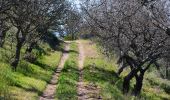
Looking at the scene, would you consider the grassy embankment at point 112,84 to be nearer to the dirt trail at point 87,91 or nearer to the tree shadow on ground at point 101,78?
the tree shadow on ground at point 101,78

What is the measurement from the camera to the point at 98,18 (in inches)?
1106

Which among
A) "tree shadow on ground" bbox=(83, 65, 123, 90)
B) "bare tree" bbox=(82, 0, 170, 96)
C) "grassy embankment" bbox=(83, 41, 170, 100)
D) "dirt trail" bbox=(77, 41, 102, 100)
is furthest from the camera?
"tree shadow on ground" bbox=(83, 65, 123, 90)

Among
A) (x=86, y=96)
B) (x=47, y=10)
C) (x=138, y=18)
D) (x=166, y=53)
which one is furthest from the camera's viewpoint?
(x=47, y=10)

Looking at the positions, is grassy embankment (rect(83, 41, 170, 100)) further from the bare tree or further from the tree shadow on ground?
the bare tree

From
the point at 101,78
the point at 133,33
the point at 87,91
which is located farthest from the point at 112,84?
the point at 133,33

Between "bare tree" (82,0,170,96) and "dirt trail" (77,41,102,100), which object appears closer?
"dirt trail" (77,41,102,100)

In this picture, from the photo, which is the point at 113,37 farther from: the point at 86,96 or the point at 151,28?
the point at 86,96

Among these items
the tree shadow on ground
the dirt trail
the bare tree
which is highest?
the bare tree

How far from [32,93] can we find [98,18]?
8.69m

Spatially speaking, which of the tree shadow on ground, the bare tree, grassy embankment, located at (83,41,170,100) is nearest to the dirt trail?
grassy embankment, located at (83,41,170,100)

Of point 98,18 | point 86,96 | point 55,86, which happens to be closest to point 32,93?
point 86,96

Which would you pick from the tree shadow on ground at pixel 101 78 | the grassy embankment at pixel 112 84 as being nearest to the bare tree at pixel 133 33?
the grassy embankment at pixel 112 84

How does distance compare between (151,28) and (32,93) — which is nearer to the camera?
(32,93)

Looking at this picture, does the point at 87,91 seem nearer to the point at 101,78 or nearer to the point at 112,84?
the point at 112,84
